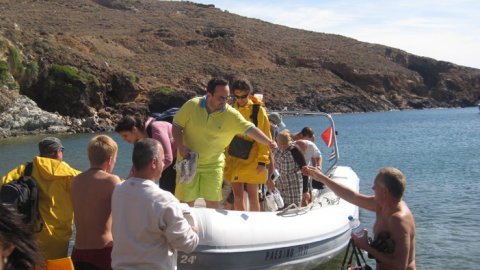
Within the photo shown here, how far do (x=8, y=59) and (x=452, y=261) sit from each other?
4485cm

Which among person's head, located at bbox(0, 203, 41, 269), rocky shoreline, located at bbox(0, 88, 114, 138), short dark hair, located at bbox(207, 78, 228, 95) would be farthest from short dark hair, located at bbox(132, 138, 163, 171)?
rocky shoreline, located at bbox(0, 88, 114, 138)

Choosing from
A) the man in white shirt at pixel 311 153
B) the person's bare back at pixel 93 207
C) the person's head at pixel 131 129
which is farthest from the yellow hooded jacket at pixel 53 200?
the man in white shirt at pixel 311 153

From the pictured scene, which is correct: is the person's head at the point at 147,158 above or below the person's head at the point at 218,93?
below

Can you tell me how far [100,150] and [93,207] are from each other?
0.42 metres

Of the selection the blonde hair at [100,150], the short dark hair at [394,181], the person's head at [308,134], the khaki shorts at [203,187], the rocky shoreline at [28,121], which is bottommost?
the rocky shoreline at [28,121]

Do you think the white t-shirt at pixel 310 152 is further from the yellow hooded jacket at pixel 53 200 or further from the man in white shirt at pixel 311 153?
the yellow hooded jacket at pixel 53 200

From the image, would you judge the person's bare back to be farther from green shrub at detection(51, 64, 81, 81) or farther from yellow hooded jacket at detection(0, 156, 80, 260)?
green shrub at detection(51, 64, 81, 81)

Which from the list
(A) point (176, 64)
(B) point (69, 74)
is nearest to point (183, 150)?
(B) point (69, 74)

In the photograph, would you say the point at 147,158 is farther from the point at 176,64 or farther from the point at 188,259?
the point at 176,64

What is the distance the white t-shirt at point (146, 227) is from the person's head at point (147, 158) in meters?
0.06

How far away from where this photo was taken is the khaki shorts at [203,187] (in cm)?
613

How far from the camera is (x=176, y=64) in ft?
268

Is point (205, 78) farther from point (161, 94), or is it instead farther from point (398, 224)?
point (398, 224)

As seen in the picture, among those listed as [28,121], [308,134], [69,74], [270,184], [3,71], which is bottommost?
[28,121]
